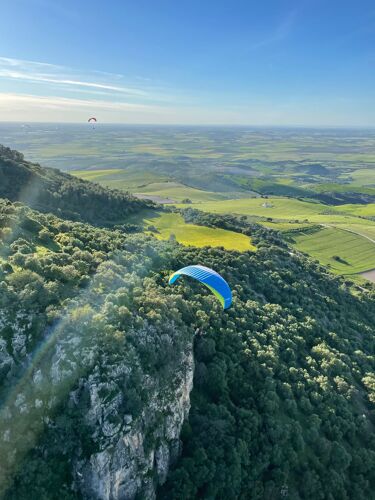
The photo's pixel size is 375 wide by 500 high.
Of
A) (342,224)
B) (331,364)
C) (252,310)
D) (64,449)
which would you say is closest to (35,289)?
(64,449)

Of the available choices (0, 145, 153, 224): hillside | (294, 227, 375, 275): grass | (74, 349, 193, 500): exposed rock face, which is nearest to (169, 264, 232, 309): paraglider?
(74, 349, 193, 500): exposed rock face

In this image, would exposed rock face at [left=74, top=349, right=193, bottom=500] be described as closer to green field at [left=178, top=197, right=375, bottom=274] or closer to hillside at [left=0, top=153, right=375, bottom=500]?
hillside at [left=0, top=153, right=375, bottom=500]

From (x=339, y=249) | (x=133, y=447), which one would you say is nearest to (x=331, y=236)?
(x=339, y=249)

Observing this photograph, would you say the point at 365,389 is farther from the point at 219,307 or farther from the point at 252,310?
the point at 219,307

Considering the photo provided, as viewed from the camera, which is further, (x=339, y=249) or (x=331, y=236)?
(x=331, y=236)

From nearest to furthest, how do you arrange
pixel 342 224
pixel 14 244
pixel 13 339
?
pixel 13 339
pixel 14 244
pixel 342 224

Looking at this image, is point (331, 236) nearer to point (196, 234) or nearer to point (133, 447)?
point (196, 234)
